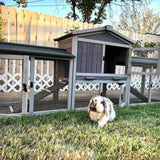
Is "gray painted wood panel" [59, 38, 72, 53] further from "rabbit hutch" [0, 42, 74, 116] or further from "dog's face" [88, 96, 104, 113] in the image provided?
"dog's face" [88, 96, 104, 113]

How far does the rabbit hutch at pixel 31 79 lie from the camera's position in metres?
2.98

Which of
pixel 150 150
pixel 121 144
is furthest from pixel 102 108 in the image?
pixel 150 150

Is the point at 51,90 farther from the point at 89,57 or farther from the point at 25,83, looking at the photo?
the point at 89,57

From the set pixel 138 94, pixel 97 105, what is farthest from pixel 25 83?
pixel 138 94

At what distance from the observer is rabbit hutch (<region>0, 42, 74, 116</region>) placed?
2.98 m

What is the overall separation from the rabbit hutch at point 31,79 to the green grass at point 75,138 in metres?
0.46

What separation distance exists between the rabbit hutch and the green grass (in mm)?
460

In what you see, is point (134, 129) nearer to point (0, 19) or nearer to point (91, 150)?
point (91, 150)

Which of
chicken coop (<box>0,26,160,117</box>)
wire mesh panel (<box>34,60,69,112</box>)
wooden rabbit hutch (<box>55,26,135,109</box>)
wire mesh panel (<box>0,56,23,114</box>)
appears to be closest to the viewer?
chicken coop (<box>0,26,160,117</box>)

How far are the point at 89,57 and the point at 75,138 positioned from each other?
6.46 ft

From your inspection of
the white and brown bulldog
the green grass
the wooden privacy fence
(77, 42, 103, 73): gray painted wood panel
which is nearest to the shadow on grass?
the green grass

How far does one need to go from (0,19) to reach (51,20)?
5.16ft

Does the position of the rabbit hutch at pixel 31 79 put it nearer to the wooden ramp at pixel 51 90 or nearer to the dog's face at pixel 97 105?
the wooden ramp at pixel 51 90

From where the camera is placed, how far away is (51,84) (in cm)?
399
